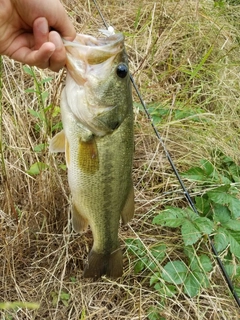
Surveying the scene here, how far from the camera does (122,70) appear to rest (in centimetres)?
194

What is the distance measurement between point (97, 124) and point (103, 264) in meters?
0.76

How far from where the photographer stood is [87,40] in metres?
1.92

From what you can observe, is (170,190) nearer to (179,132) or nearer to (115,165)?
(179,132)

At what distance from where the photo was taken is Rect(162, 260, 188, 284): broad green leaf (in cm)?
259

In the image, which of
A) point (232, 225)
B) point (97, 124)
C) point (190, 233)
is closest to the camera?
point (97, 124)

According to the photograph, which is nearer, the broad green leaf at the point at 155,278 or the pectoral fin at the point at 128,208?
the pectoral fin at the point at 128,208

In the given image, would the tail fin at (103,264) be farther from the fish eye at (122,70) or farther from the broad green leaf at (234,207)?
the fish eye at (122,70)

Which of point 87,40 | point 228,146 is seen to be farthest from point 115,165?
point 228,146

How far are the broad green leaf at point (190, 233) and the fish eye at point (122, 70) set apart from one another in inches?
39.0

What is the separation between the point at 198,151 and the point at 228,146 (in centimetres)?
28

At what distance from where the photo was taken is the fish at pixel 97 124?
190 centimetres

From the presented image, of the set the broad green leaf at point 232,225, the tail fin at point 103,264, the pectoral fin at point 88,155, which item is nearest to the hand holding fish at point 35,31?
the pectoral fin at point 88,155

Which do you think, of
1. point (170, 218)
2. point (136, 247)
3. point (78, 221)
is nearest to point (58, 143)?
point (78, 221)

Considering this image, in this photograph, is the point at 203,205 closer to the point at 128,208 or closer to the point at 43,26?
the point at 128,208
